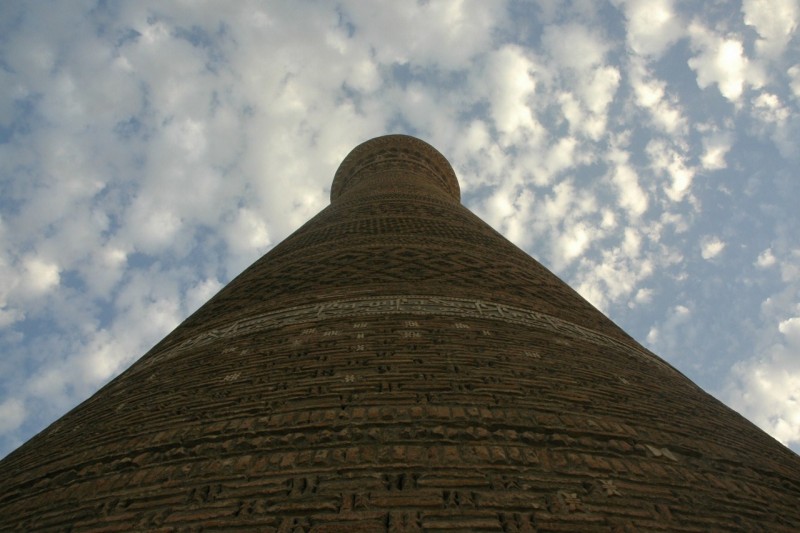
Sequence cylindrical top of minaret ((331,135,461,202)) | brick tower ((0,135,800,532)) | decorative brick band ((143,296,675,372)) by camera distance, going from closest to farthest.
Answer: brick tower ((0,135,800,532)) → decorative brick band ((143,296,675,372)) → cylindrical top of minaret ((331,135,461,202))

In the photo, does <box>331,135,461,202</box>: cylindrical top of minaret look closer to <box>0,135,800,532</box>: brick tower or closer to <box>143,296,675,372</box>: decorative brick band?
<box>143,296,675,372</box>: decorative brick band

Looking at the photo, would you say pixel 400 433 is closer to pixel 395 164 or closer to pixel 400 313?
pixel 400 313

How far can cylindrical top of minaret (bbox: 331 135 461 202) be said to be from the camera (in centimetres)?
739

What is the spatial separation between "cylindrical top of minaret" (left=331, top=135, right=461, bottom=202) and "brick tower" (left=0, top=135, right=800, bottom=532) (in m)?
4.39

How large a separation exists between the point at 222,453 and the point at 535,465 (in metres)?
0.82

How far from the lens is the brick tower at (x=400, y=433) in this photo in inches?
51.0

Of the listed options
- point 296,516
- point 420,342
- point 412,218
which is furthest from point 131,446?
point 412,218

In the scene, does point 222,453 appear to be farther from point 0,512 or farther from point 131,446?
point 0,512

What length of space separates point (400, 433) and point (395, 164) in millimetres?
6202

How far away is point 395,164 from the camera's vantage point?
7484 millimetres

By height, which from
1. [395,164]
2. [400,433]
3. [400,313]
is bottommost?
[400,433]

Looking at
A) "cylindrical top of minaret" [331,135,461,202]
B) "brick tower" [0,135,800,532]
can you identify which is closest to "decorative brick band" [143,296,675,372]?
"brick tower" [0,135,800,532]

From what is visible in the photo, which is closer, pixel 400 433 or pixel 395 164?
pixel 400 433

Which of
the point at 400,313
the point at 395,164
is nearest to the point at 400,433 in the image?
the point at 400,313
